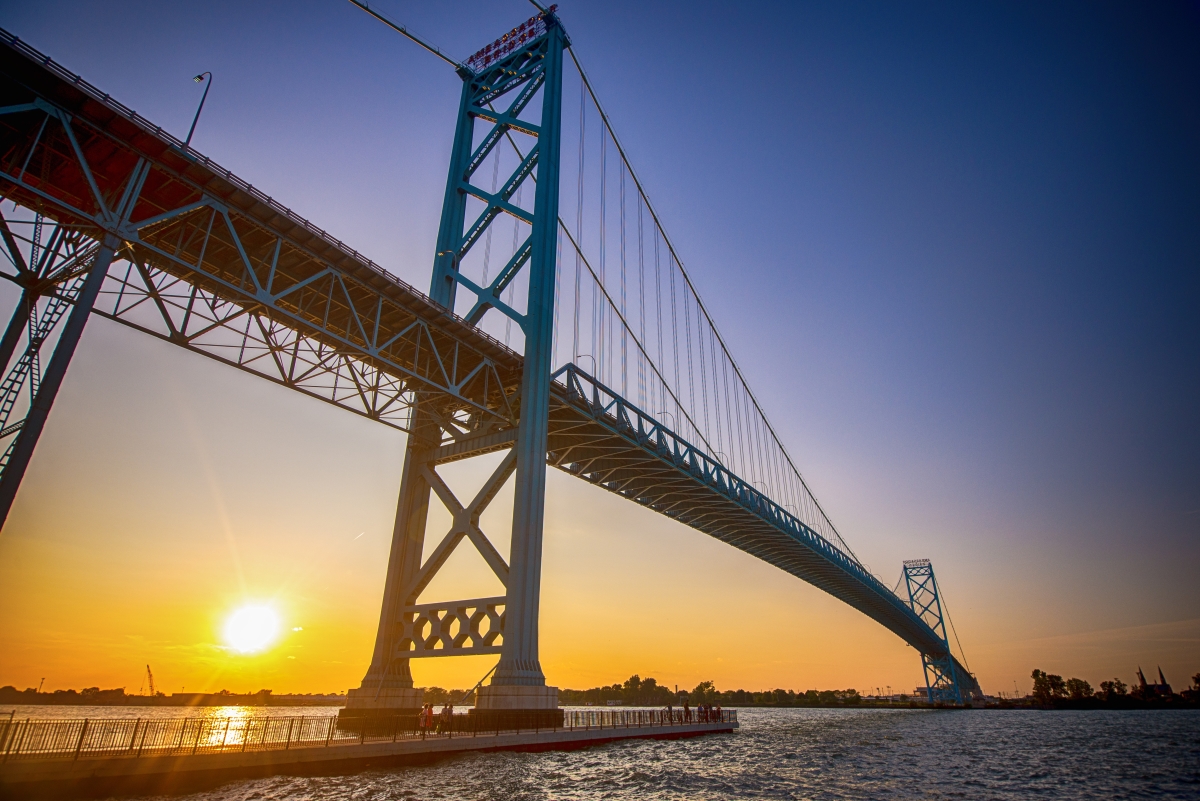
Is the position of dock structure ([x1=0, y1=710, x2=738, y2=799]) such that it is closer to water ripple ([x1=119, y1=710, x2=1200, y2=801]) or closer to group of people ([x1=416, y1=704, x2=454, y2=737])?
group of people ([x1=416, y1=704, x2=454, y2=737])

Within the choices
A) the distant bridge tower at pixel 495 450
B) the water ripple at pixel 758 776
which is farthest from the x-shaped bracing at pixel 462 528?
the water ripple at pixel 758 776

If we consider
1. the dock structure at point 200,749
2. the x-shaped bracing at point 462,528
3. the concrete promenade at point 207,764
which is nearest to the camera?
the concrete promenade at point 207,764

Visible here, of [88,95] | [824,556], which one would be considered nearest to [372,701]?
[88,95]

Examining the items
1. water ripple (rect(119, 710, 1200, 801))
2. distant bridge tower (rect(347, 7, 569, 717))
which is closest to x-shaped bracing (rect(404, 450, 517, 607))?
distant bridge tower (rect(347, 7, 569, 717))

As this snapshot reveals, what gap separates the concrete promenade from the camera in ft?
41.6

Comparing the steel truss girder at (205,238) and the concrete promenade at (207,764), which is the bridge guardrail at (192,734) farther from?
the steel truss girder at (205,238)

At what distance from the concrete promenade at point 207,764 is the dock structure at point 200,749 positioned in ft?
0.06

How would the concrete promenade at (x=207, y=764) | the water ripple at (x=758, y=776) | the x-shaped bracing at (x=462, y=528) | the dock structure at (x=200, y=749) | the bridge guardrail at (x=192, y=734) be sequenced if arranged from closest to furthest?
1. the concrete promenade at (x=207, y=764)
2. the dock structure at (x=200, y=749)
3. the bridge guardrail at (x=192, y=734)
4. the water ripple at (x=758, y=776)
5. the x-shaped bracing at (x=462, y=528)

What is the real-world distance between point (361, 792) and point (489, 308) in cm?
2160

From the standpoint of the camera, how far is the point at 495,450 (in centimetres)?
2812

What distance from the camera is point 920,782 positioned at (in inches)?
874

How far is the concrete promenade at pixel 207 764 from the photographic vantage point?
41.6 ft

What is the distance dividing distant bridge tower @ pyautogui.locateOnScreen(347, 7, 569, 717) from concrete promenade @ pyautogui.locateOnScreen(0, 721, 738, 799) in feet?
6.38

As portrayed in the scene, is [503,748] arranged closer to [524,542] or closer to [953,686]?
[524,542]
